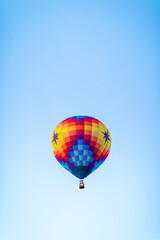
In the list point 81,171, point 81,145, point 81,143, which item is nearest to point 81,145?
point 81,145

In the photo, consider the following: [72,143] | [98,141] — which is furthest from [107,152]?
[72,143]

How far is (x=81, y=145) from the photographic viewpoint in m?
23.0

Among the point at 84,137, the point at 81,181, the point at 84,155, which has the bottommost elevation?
the point at 81,181

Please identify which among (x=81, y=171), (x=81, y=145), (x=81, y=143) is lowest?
(x=81, y=171)

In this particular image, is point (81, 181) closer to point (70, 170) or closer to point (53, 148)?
point (70, 170)

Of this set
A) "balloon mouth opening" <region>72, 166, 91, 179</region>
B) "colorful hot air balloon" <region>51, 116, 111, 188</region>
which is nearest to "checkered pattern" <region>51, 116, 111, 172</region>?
"colorful hot air balloon" <region>51, 116, 111, 188</region>

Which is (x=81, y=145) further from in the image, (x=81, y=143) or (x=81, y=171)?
(x=81, y=171)

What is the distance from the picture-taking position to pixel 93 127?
23641 millimetres

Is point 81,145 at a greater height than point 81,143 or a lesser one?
lesser

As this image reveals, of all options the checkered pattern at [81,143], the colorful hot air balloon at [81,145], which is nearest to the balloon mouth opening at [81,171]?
the colorful hot air balloon at [81,145]

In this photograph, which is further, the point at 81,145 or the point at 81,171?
the point at 81,145

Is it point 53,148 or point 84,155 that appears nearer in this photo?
point 84,155

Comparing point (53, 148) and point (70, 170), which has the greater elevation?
point (53, 148)

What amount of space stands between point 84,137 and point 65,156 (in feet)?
6.89
